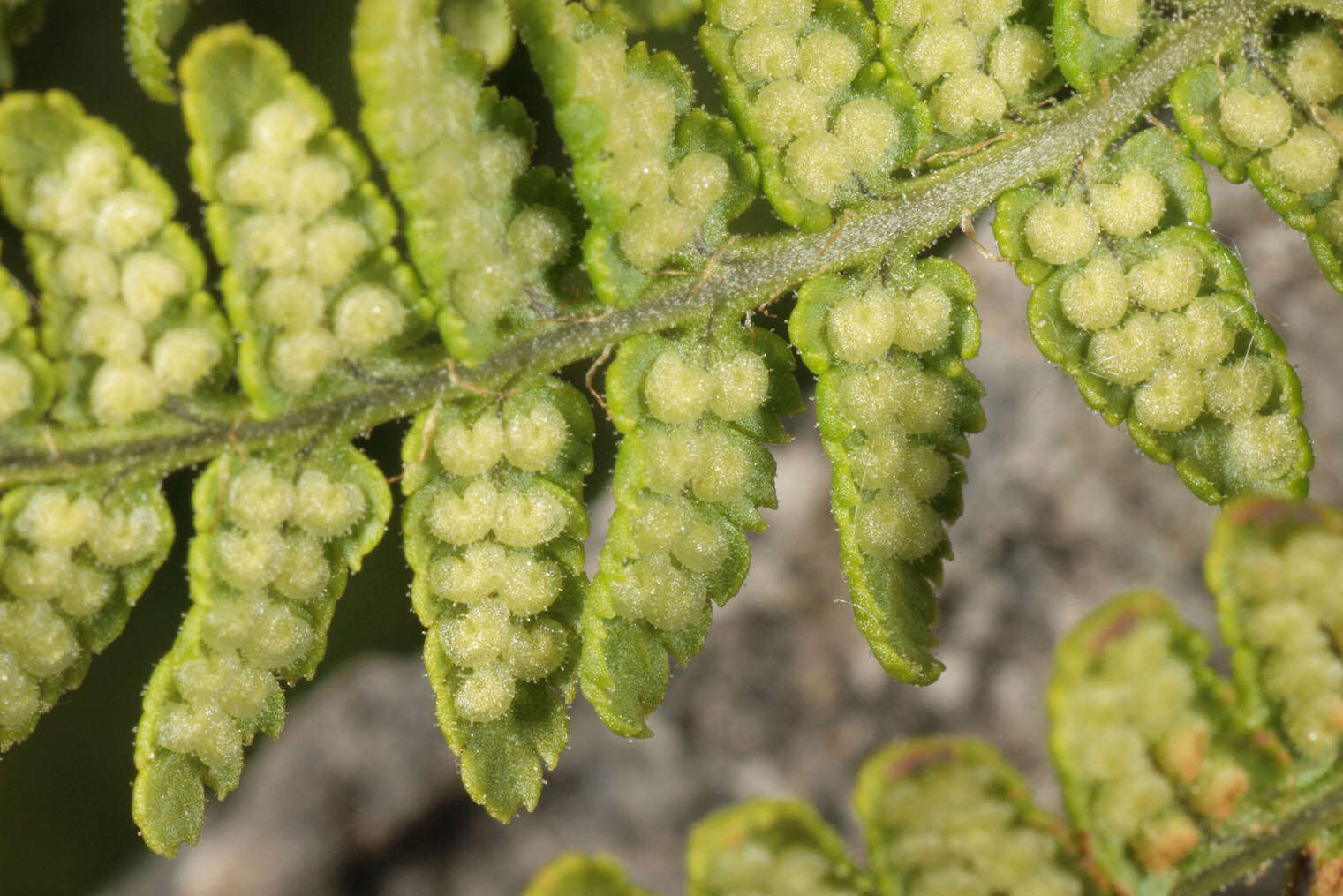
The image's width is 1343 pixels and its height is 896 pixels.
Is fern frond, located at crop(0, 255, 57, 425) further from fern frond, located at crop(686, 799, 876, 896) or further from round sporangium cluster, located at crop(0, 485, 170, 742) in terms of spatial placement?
fern frond, located at crop(686, 799, 876, 896)

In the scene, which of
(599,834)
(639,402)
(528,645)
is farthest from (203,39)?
(599,834)

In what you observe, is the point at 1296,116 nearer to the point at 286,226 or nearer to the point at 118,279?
the point at 286,226

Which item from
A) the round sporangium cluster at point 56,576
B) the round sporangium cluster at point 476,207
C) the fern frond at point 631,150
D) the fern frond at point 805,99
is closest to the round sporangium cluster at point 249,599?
the round sporangium cluster at point 56,576

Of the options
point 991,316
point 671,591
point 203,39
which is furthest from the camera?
point 991,316

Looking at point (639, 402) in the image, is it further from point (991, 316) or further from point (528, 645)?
point (991, 316)

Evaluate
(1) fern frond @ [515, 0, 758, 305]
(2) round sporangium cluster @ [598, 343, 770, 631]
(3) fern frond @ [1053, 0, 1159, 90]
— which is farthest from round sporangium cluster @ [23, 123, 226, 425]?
(3) fern frond @ [1053, 0, 1159, 90]

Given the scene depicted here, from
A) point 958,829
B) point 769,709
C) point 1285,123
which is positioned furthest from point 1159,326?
point 769,709
